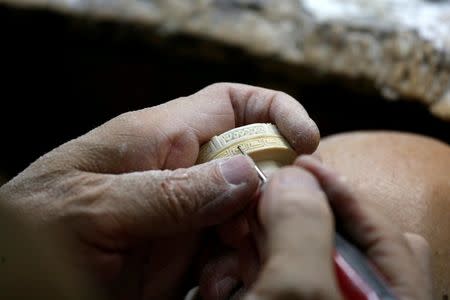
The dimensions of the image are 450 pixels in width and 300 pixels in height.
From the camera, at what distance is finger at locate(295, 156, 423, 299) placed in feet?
2.15

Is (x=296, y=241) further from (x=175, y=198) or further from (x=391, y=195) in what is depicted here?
(x=391, y=195)

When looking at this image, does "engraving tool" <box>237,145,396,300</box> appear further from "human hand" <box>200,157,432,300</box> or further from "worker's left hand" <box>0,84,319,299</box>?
"worker's left hand" <box>0,84,319,299</box>

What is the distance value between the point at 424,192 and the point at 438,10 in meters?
0.86

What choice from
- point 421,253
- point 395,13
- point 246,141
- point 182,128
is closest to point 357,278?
point 421,253

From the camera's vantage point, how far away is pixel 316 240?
603mm

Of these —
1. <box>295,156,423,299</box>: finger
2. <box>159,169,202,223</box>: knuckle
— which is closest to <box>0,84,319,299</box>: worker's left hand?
<box>159,169,202,223</box>: knuckle

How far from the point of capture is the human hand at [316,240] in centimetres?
58

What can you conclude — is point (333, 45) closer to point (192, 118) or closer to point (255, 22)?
point (255, 22)

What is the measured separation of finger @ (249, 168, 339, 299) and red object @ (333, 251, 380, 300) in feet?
0.13

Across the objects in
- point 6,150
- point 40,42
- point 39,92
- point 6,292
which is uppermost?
point 6,292

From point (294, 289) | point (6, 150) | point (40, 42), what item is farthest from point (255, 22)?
point (294, 289)

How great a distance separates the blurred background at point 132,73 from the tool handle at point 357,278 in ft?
3.64

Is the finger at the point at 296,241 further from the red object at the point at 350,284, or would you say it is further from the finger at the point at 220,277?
the finger at the point at 220,277

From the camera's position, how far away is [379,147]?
3.91 feet
